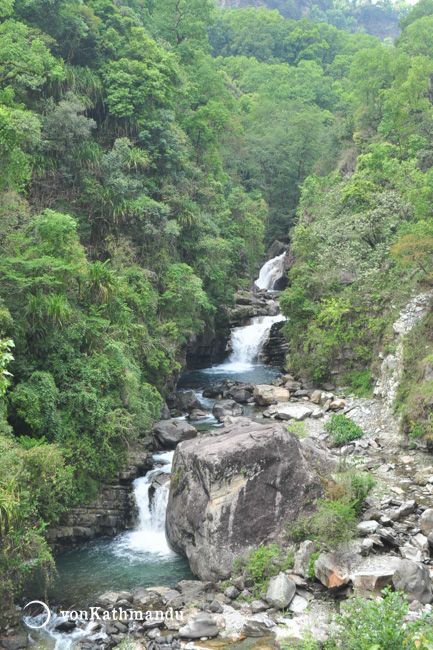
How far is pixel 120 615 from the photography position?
1038 cm

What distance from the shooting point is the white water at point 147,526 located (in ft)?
45.0

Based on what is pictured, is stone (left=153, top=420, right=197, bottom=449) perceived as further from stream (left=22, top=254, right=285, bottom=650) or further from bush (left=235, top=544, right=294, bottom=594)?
bush (left=235, top=544, right=294, bottom=594)

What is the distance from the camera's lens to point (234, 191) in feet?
113

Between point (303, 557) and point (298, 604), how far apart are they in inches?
41.0

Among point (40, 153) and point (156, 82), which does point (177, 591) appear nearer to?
point (40, 153)

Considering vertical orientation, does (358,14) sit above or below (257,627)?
above

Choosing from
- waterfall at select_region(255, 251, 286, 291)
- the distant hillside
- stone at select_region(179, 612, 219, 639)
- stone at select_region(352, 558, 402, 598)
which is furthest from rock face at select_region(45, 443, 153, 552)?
the distant hillside

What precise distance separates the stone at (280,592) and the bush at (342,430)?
24.6 ft

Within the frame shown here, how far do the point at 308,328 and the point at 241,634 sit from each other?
1670 cm

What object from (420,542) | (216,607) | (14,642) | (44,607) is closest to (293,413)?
(420,542)

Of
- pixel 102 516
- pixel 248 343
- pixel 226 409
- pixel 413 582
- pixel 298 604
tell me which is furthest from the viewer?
pixel 248 343

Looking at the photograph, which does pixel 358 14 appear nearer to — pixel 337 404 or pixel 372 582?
pixel 337 404

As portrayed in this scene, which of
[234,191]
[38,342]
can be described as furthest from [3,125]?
[234,191]

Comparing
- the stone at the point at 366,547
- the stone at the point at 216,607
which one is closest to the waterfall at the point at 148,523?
the stone at the point at 216,607
